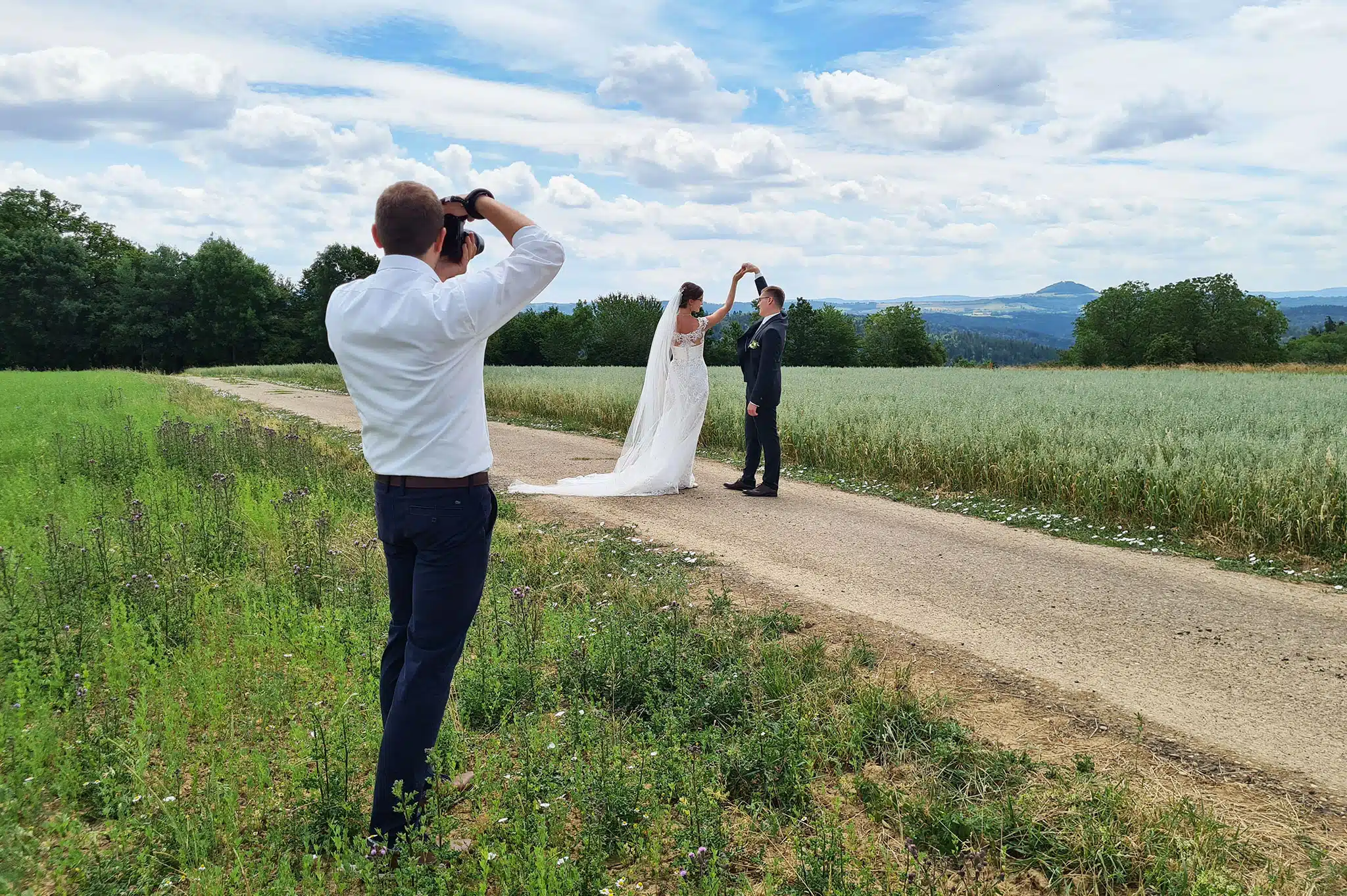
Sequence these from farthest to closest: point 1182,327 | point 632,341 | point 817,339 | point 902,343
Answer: point 902,343, point 817,339, point 1182,327, point 632,341

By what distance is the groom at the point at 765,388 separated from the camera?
35.9ft

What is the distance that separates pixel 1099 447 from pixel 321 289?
272ft

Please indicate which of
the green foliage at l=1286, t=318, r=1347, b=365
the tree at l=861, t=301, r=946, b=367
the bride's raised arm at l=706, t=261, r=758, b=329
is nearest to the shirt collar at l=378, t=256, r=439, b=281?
the bride's raised arm at l=706, t=261, r=758, b=329

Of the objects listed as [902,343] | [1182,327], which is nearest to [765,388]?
[1182,327]

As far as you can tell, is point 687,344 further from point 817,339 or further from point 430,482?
point 817,339

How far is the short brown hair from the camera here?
119 inches

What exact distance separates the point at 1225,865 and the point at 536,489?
30.7ft

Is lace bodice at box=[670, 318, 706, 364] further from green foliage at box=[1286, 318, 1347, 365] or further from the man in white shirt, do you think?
green foliage at box=[1286, 318, 1347, 365]

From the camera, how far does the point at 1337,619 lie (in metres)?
6.27

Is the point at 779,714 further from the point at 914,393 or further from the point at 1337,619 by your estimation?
the point at 914,393

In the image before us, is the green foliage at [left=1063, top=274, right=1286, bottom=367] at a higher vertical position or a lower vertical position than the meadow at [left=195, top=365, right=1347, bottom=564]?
higher

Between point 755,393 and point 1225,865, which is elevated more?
point 755,393

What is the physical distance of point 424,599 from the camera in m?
3.14

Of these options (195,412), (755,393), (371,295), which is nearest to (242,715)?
(371,295)
